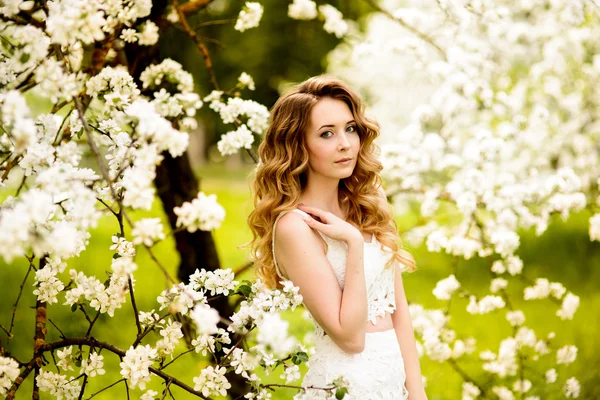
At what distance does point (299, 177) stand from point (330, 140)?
209 millimetres

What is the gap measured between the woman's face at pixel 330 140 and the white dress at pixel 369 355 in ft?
0.69

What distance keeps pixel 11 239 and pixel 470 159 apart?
Answer: 295 cm

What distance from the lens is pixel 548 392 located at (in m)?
4.15

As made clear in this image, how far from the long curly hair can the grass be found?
0.72ft

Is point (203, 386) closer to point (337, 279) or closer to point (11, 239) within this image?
point (337, 279)

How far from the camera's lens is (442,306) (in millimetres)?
6484

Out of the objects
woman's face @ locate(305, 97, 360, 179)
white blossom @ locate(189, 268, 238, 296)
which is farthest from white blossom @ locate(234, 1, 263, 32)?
white blossom @ locate(189, 268, 238, 296)

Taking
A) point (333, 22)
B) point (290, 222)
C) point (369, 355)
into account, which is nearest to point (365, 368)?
point (369, 355)

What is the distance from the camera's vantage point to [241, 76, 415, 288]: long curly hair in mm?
2443

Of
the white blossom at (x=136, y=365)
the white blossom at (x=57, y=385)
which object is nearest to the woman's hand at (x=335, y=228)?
the white blossom at (x=136, y=365)

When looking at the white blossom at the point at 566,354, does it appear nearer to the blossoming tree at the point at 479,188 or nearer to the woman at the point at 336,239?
the blossoming tree at the point at 479,188

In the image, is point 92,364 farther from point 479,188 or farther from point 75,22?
point 479,188

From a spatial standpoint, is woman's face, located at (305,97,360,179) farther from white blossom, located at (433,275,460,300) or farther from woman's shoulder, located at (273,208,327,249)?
white blossom, located at (433,275,460,300)

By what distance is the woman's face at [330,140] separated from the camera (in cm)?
238
